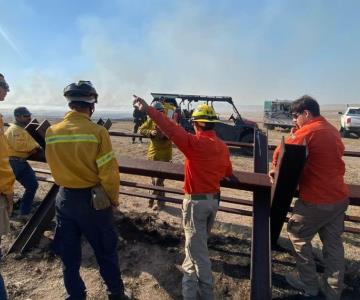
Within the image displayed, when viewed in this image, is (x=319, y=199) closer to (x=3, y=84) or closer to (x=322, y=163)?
(x=322, y=163)

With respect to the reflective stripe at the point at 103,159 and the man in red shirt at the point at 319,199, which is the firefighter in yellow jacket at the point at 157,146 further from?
the reflective stripe at the point at 103,159

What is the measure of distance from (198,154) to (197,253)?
0.86 meters

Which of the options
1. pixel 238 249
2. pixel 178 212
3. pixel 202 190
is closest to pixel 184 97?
pixel 178 212

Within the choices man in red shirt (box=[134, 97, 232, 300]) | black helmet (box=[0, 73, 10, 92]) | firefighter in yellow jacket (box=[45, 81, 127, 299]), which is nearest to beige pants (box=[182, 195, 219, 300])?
man in red shirt (box=[134, 97, 232, 300])

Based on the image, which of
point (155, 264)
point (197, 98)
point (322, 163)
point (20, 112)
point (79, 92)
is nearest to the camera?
point (79, 92)

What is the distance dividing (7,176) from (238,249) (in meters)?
2.73

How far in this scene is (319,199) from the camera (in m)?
3.09

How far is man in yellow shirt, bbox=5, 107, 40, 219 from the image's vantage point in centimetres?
469

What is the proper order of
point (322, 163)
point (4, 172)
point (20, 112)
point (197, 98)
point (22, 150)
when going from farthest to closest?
point (197, 98)
point (20, 112)
point (22, 150)
point (322, 163)
point (4, 172)

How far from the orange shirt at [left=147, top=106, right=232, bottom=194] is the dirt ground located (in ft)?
3.50

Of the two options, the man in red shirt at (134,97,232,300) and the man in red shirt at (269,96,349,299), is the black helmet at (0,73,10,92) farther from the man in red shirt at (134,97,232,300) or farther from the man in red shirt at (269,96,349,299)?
the man in red shirt at (269,96,349,299)

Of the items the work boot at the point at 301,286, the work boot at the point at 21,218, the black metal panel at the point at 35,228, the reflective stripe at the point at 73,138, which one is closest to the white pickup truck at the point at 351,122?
the work boot at the point at 301,286

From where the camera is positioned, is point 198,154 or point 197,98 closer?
point 198,154

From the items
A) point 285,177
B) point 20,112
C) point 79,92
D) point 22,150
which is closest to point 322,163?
point 285,177
